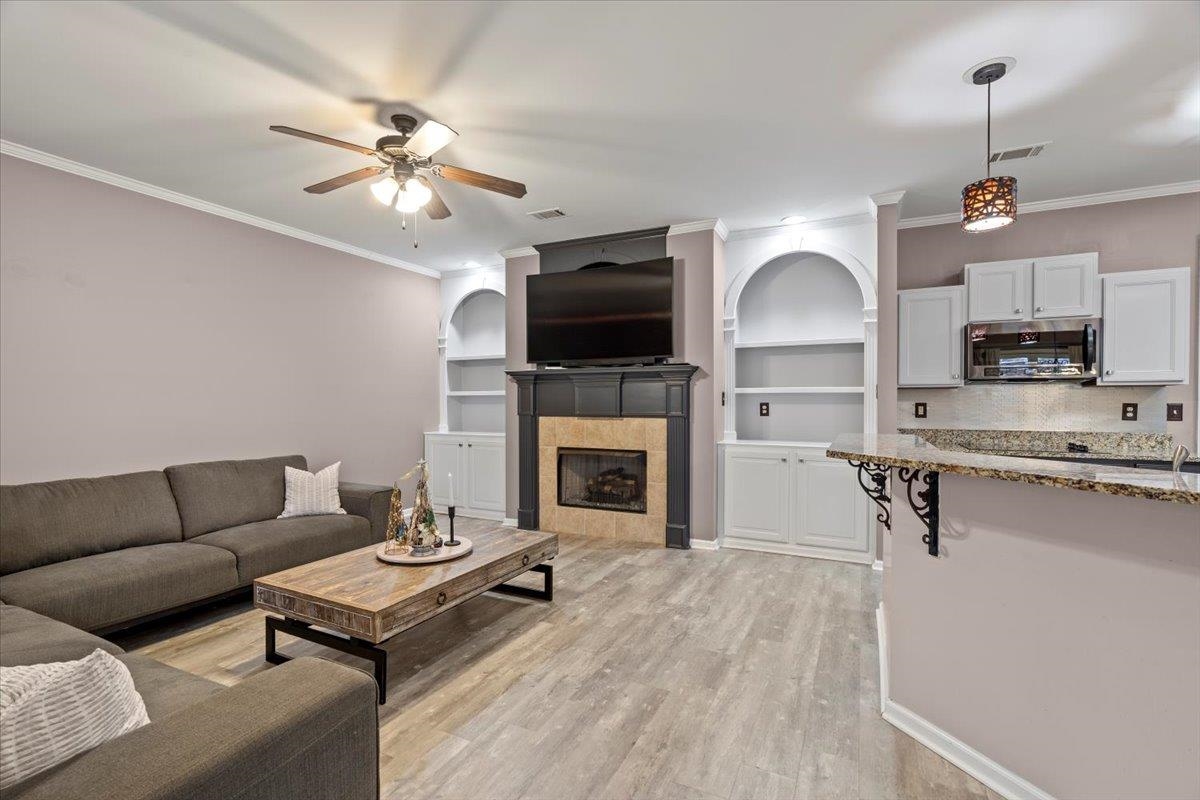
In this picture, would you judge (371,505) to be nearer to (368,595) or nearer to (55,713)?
(368,595)

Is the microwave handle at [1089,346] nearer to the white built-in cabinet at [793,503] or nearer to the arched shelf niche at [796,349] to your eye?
the arched shelf niche at [796,349]

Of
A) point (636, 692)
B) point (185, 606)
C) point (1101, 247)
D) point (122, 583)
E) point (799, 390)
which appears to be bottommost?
point (636, 692)

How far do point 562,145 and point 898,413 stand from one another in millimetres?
3435

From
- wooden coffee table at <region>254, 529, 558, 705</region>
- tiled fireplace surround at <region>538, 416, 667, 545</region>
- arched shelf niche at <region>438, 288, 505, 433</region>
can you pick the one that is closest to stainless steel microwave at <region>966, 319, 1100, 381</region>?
tiled fireplace surround at <region>538, 416, 667, 545</region>

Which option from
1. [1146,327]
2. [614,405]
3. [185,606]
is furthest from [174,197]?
[1146,327]

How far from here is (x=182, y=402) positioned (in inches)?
154

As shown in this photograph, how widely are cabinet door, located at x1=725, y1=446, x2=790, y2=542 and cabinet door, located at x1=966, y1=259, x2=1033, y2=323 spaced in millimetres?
1780

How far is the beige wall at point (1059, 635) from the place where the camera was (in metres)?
1.39

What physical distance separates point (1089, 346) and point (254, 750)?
195 inches

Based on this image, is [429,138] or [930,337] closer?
[429,138]

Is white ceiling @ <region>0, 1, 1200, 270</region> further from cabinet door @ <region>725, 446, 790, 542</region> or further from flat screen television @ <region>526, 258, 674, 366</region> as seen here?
cabinet door @ <region>725, 446, 790, 542</region>

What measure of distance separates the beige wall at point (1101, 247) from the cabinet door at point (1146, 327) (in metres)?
0.20

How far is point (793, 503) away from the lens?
4.39 meters

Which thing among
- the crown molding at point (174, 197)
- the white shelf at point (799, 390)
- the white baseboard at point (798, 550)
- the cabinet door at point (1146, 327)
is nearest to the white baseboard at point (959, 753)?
the white baseboard at point (798, 550)
